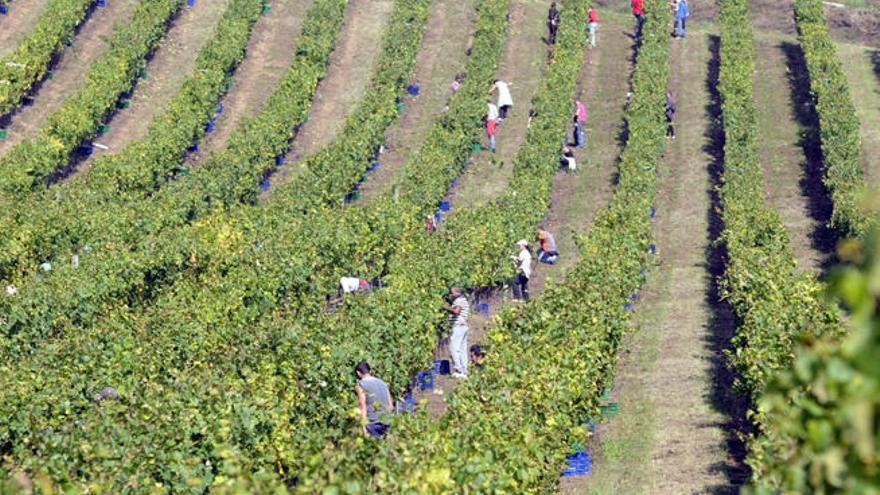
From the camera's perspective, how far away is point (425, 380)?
23266 mm

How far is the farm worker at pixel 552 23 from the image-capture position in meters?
50.7

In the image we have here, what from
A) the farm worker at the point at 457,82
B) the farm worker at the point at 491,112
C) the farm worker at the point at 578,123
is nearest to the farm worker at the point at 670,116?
the farm worker at the point at 578,123

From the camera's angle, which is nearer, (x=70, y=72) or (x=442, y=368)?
(x=442, y=368)

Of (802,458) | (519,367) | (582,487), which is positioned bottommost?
(582,487)

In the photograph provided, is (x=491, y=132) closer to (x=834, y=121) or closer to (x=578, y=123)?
(x=578, y=123)

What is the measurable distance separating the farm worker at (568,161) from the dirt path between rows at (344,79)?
276 inches

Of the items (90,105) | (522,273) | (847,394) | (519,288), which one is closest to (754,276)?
(522,273)

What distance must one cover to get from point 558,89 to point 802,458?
38.4 meters

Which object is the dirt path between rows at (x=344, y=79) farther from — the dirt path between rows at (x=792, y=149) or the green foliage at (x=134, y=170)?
the dirt path between rows at (x=792, y=149)

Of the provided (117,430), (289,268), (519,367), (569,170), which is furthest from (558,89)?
(117,430)

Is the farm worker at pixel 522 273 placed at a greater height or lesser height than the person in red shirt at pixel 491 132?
greater

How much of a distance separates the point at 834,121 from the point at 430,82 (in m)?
14.3

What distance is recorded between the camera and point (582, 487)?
19203 mm

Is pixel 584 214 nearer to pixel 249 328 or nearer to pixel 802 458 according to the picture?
pixel 249 328
